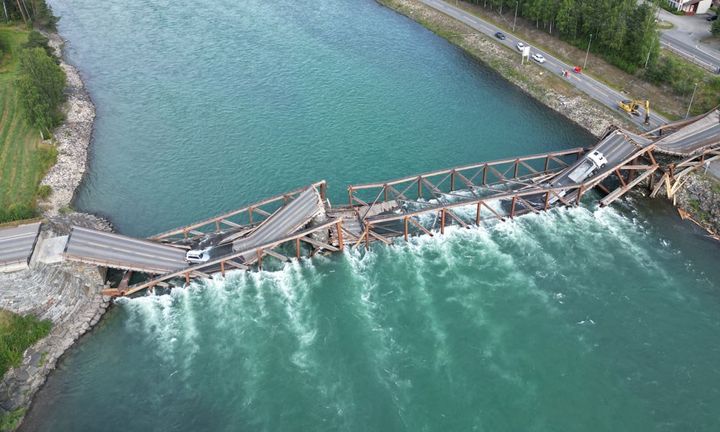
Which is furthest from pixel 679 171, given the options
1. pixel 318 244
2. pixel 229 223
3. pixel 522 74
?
pixel 229 223

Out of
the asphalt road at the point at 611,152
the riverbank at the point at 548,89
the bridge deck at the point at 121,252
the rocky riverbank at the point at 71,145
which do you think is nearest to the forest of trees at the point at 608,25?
the riverbank at the point at 548,89

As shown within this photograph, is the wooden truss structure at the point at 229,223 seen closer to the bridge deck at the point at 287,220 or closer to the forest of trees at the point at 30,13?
Answer: the bridge deck at the point at 287,220

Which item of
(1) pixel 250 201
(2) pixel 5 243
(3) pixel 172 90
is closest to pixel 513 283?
(1) pixel 250 201

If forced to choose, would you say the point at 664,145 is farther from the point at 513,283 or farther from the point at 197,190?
the point at 197,190

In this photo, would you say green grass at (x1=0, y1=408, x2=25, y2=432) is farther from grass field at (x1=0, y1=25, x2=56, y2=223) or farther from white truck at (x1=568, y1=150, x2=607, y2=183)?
white truck at (x1=568, y1=150, x2=607, y2=183)

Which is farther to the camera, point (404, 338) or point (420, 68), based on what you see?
point (420, 68)

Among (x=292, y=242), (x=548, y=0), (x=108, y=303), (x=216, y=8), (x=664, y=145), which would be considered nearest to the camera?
(x=108, y=303)
